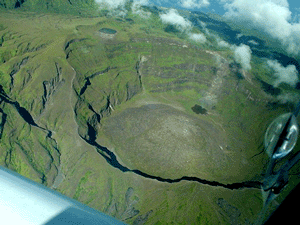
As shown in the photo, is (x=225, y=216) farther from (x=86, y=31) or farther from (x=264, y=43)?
(x=264, y=43)

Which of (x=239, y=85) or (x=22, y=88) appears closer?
(x=22, y=88)

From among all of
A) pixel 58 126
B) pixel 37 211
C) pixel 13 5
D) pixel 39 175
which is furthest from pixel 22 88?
pixel 13 5

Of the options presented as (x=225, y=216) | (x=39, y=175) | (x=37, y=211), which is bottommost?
(x=39, y=175)

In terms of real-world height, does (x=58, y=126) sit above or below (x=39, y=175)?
above

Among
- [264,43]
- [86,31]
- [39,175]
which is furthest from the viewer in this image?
[264,43]

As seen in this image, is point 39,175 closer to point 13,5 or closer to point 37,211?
point 37,211

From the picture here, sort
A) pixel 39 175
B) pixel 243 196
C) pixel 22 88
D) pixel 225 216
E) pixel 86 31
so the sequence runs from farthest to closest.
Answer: pixel 86 31, pixel 22 88, pixel 39 175, pixel 243 196, pixel 225 216
